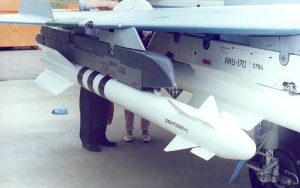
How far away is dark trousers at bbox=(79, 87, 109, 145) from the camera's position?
6441 mm

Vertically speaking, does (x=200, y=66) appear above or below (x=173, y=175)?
above

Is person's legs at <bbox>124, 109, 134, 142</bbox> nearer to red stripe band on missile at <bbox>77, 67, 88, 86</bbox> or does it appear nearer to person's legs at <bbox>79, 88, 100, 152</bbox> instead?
person's legs at <bbox>79, 88, 100, 152</bbox>

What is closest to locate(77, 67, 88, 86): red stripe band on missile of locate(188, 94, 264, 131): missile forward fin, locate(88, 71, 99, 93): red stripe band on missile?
locate(88, 71, 99, 93): red stripe band on missile

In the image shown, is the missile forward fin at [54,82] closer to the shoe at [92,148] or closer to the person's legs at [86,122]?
the person's legs at [86,122]

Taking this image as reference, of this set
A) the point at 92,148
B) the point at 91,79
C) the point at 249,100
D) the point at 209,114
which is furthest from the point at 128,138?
the point at 209,114

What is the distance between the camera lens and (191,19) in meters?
4.46

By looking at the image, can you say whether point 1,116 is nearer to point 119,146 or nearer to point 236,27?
point 119,146

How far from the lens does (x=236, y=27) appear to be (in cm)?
396

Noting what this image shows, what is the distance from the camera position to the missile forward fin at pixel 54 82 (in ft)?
20.1

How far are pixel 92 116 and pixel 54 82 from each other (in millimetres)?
638

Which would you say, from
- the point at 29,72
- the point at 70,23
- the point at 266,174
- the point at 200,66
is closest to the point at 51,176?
the point at 70,23

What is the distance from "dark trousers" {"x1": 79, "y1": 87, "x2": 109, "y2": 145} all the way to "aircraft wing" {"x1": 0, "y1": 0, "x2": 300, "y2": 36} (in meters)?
1.07

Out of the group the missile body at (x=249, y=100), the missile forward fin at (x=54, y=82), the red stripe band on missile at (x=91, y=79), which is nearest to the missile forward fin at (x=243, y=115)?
the missile body at (x=249, y=100)

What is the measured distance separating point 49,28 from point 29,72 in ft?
17.4
